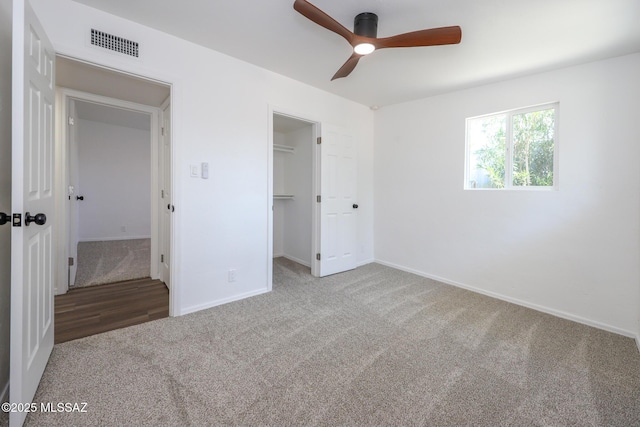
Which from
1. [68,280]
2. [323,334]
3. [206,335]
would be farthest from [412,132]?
[68,280]

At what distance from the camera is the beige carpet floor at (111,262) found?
338 cm

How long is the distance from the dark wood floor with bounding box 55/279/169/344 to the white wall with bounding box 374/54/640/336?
3.20 metres

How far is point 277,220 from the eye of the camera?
4.87 m

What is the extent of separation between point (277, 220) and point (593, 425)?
13.9ft

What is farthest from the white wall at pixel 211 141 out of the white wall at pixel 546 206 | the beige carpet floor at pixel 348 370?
the white wall at pixel 546 206

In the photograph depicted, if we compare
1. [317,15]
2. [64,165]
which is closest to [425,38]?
[317,15]

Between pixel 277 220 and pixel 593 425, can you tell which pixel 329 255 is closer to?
pixel 277 220

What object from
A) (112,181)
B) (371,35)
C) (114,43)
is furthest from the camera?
(112,181)

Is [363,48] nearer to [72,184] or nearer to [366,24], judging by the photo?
[366,24]

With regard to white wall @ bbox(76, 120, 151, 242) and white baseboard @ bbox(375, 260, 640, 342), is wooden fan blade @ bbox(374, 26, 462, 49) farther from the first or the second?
white wall @ bbox(76, 120, 151, 242)

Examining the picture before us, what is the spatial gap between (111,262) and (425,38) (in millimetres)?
4900

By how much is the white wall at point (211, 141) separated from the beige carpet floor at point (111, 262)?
62.5 inches

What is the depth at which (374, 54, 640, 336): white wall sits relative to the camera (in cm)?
231

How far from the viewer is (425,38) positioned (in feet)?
5.88
